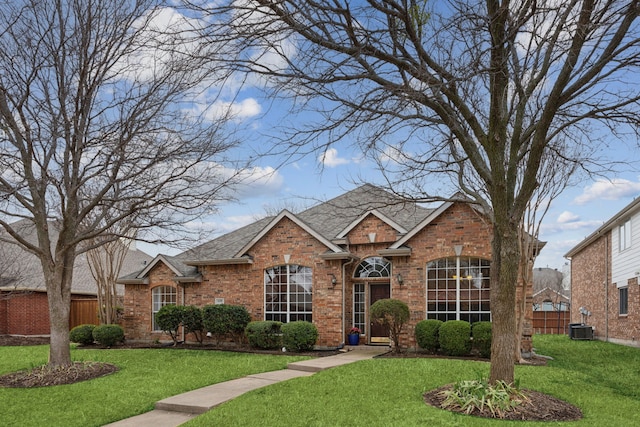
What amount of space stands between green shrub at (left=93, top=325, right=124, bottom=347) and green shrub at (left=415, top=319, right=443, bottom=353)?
10848 mm

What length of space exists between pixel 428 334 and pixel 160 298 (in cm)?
1094

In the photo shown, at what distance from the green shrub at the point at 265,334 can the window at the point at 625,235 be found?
1411 centimetres

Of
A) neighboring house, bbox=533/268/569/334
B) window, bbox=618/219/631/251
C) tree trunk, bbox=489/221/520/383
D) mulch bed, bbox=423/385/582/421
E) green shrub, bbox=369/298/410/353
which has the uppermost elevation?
window, bbox=618/219/631/251

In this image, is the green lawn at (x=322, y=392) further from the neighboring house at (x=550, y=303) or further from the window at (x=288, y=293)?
the neighboring house at (x=550, y=303)

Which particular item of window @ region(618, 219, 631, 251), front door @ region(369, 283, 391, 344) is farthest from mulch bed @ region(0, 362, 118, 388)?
window @ region(618, 219, 631, 251)

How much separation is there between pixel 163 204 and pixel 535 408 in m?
9.25

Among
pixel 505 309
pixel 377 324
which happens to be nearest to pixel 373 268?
pixel 377 324

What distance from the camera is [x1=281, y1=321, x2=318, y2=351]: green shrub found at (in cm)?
1577

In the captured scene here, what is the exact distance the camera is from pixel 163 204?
42.1 ft

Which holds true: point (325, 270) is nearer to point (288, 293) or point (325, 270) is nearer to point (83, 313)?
point (288, 293)

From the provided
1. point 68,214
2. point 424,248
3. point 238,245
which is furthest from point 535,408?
point 238,245

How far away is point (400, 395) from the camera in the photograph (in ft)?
28.5

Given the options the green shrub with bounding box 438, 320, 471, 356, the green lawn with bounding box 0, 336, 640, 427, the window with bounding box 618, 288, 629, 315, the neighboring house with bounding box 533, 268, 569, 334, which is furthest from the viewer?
the neighboring house with bounding box 533, 268, 569, 334

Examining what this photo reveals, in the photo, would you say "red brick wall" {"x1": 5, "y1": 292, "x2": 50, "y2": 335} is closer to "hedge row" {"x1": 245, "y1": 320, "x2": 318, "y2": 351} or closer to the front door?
"hedge row" {"x1": 245, "y1": 320, "x2": 318, "y2": 351}
